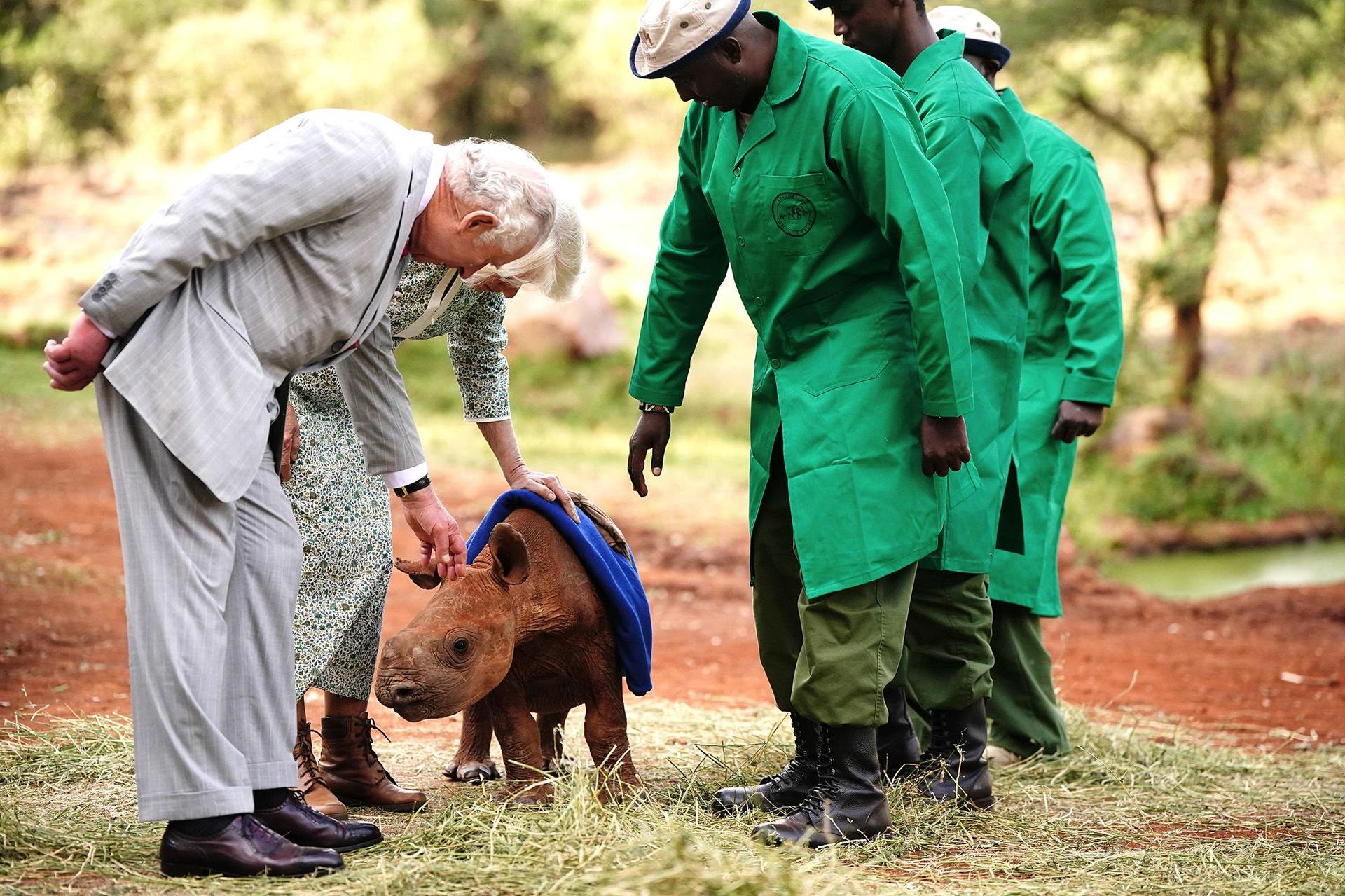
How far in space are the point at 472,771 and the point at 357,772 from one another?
43 centimetres

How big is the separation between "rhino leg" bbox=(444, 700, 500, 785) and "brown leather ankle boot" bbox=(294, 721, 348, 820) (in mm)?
453

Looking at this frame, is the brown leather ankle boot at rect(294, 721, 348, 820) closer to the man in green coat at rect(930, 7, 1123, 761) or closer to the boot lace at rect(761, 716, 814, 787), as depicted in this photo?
the boot lace at rect(761, 716, 814, 787)

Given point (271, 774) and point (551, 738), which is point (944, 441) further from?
point (271, 774)

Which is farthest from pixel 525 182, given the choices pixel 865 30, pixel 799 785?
pixel 799 785

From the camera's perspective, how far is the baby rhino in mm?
3396

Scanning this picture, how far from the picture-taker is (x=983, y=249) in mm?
3789

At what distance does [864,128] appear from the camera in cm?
335

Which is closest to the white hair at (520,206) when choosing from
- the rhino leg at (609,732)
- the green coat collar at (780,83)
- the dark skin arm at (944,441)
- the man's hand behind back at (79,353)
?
the green coat collar at (780,83)

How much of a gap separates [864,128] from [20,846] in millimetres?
2532

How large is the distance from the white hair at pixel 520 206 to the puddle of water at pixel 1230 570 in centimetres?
694

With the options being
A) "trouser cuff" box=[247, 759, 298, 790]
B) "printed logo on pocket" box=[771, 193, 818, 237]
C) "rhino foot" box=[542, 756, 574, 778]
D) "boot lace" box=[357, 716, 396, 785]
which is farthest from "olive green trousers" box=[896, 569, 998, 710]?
"trouser cuff" box=[247, 759, 298, 790]

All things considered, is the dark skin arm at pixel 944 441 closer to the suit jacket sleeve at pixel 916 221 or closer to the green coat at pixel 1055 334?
the suit jacket sleeve at pixel 916 221

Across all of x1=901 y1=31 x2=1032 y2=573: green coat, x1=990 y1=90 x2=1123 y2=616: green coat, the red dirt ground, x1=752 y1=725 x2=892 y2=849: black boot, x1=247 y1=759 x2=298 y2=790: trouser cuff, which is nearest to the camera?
x1=247 y1=759 x2=298 y2=790: trouser cuff

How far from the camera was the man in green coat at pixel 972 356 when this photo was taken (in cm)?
381
